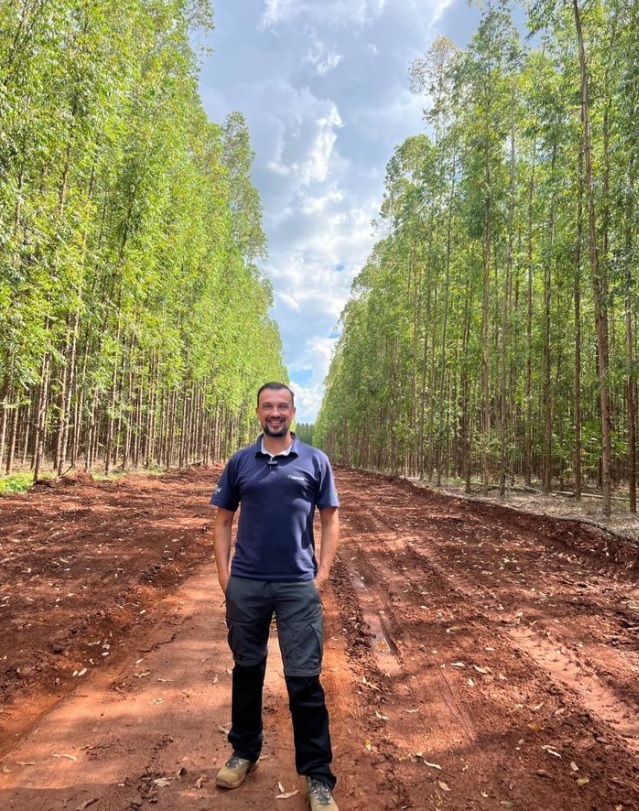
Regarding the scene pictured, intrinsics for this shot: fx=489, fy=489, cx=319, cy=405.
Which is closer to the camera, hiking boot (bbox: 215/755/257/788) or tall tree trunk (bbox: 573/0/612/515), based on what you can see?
hiking boot (bbox: 215/755/257/788)

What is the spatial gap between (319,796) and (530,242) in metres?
20.4

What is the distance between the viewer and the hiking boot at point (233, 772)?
2.66 meters

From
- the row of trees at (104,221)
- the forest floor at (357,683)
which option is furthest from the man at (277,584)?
the row of trees at (104,221)

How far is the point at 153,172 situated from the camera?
17.7 meters

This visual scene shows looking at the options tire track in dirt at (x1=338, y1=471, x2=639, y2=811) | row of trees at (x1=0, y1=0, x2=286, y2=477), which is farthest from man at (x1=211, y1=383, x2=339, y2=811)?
row of trees at (x1=0, y1=0, x2=286, y2=477)

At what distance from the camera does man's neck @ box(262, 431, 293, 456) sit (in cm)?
295

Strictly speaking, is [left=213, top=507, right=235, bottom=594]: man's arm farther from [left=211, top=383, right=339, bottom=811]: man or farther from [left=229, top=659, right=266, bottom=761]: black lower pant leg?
[left=229, top=659, right=266, bottom=761]: black lower pant leg

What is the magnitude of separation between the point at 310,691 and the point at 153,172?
19.0 meters

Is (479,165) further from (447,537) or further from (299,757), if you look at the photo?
(299,757)

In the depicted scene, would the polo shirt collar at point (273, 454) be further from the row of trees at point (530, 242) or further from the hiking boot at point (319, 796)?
the row of trees at point (530, 242)

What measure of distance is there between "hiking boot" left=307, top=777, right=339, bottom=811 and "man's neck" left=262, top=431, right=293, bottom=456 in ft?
5.77

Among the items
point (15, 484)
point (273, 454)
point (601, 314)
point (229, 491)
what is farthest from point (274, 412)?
point (15, 484)

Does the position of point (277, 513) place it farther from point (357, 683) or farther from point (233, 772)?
point (357, 683)

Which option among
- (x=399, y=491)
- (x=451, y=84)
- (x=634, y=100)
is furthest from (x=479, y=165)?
(x=399, y=491)
